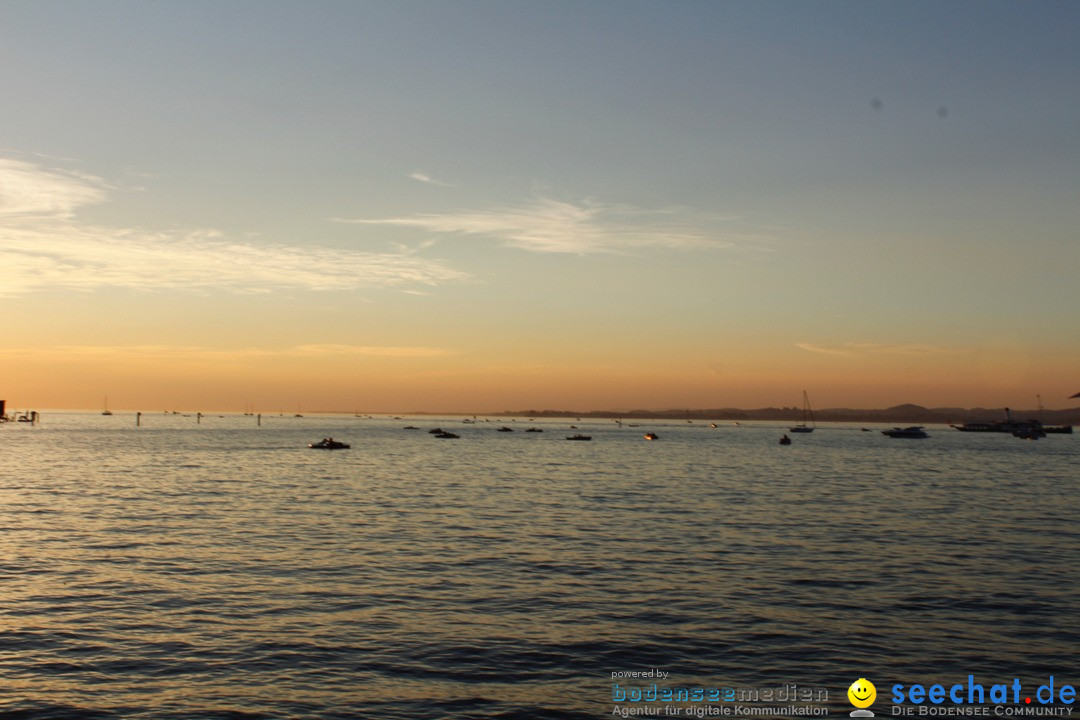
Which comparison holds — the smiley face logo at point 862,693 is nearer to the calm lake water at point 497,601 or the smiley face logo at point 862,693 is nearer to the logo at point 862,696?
the logo at point 862,696

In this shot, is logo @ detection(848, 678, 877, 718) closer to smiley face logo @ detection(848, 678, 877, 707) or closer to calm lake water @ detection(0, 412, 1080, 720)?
smiley face logo @ detection(848, 678, 877, 707)

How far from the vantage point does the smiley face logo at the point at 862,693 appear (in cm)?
2091

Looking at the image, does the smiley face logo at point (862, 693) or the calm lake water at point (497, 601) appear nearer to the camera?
the smiley face logo at point (862, 693)

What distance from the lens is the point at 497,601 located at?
105 ft

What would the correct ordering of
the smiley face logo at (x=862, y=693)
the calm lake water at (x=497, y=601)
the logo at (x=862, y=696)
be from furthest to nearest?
the calm lake water at (x=497, y=601) < the smiley face logo at (x=862, y=693) < the logo at (x=862, y=696)

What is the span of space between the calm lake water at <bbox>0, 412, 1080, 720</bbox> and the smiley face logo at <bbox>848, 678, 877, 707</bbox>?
338 millimetres

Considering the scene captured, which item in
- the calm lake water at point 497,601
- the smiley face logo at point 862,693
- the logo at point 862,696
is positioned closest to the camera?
the logo at point 862,696

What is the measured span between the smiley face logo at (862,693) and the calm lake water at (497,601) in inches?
13.3

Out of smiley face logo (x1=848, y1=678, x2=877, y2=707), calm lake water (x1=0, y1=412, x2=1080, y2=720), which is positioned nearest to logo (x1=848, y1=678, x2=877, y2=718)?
smiley face logo (x1=848, y1=678, x2=877, y2=707)

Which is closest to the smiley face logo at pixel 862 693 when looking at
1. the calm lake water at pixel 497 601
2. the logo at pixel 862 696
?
the logo at pixel 862 696

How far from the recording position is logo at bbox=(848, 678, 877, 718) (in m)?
20.3

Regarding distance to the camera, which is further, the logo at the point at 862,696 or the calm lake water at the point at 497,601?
the calm lake water at the point at 497,601

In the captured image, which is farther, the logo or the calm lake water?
the calm lake water

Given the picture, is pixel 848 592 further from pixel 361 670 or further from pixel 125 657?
pixel 125 657
